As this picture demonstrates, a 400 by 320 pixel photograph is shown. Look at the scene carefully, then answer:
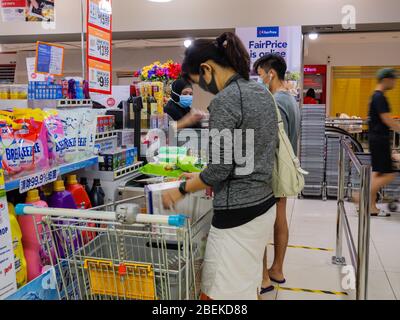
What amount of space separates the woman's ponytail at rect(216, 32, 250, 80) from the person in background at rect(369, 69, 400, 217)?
345 cm

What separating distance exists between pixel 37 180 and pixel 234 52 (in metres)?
0.97

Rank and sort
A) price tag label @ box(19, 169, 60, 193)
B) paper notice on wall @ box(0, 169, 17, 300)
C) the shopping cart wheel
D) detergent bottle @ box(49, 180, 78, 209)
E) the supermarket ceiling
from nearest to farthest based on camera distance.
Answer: paper notice on wall @ box(0, 169, 17, 300) → price tag label @ box(19, 169, 60, 193) → detergent bottle @ box(49, 180, 78, 209) → the shopping cart wheel → the supermarket ceiling

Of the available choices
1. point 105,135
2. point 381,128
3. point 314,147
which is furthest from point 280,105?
point 314,147

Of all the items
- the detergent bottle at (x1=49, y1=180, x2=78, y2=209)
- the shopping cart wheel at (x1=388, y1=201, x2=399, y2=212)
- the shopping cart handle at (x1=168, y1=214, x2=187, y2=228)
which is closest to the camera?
→ the shopping cart handle at (x1=168, y1=214, x2=187, y2=228)

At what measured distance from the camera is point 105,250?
1.97 meters

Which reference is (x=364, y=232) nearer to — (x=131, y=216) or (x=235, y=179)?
(x=235, y=179)

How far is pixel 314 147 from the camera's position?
6574 mm

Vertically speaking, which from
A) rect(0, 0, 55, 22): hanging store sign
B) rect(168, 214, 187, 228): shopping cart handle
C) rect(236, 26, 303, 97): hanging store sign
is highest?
rect(236, 26, 303, 97): hanging store sign

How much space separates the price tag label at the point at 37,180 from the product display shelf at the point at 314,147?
17.0 feet

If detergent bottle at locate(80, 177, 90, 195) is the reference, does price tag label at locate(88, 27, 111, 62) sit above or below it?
above

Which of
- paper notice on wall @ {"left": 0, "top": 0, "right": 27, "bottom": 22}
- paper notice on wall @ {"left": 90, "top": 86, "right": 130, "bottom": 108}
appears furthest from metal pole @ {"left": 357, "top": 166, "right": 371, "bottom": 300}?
paper notice on wall @ {"left": 0, "top": 0, "right": 27, "bottom": 22}

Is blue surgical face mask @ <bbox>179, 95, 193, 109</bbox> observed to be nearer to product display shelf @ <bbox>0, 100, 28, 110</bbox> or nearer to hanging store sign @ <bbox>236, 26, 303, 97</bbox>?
product display shelf @ <bbox>0, 100, 28, 110</bbox>

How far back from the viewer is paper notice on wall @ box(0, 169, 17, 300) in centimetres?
161

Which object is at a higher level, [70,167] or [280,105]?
[280,105]
